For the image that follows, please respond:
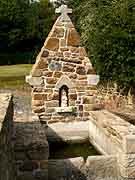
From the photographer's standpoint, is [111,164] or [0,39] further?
[0,39]

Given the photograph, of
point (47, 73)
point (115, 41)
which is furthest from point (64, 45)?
point (115, 41)

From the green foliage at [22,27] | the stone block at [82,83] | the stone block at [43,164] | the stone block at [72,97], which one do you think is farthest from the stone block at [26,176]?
the green foliage at [22,27]

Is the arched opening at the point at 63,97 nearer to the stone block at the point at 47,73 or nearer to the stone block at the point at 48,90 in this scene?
the stone block at the point at 48,90

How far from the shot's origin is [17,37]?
50.2m

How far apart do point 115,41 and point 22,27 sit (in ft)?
128

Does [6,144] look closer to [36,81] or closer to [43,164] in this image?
[43,164]

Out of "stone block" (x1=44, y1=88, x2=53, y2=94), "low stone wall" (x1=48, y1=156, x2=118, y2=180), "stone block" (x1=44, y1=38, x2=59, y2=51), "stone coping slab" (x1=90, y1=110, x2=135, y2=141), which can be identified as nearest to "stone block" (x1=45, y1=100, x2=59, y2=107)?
"stone block" (x1=44, y1=88, x2=53, y2=94)

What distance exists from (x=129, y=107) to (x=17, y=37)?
3672 cm

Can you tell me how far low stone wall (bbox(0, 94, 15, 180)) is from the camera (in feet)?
11.1

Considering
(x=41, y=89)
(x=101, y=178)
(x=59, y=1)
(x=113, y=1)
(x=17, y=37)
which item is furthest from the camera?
(x=17, y=37)

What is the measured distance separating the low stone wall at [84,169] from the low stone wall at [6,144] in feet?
6.24

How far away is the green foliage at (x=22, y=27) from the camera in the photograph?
50.8 metres

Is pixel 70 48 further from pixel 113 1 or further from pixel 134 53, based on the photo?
pixel 113 1

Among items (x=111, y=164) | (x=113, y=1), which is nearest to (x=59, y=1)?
(x=113, y=1)
